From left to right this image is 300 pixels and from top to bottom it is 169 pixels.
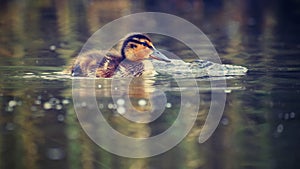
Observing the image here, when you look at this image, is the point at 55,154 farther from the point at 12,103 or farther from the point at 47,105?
the point at 12,103

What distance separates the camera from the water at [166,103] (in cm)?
468

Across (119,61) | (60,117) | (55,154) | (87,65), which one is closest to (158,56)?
(119,61)

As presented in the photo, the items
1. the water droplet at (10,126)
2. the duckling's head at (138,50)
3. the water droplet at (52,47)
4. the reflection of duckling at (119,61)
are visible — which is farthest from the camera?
the water droplet at (52,47)

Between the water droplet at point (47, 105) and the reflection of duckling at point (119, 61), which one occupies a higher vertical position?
the reflection of duckling at point (119, 61)

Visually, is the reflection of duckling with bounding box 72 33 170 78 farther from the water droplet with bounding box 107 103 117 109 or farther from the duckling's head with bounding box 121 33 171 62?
the water droplet with bounding box 107 103 117 109

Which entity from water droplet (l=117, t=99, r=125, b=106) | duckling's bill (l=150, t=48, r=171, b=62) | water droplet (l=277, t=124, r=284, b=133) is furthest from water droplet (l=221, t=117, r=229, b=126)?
duckling's bill (l=150, t=48, r=171, b=62)

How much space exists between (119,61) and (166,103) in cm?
114

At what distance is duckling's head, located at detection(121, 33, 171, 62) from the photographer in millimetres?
7227

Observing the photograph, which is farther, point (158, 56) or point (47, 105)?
point (158, 56)

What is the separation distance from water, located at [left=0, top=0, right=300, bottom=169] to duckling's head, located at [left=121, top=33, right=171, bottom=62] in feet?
1.14

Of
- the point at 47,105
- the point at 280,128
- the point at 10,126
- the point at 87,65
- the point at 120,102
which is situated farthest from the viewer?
the point at 87,65

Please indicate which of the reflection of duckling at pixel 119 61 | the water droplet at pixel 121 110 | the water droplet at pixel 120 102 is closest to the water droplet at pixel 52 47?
the reflection of duckling at pixel 119 61

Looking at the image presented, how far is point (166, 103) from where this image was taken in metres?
6.10

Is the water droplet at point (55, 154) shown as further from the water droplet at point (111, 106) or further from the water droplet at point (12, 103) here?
the water droplet at point (12, 103)
